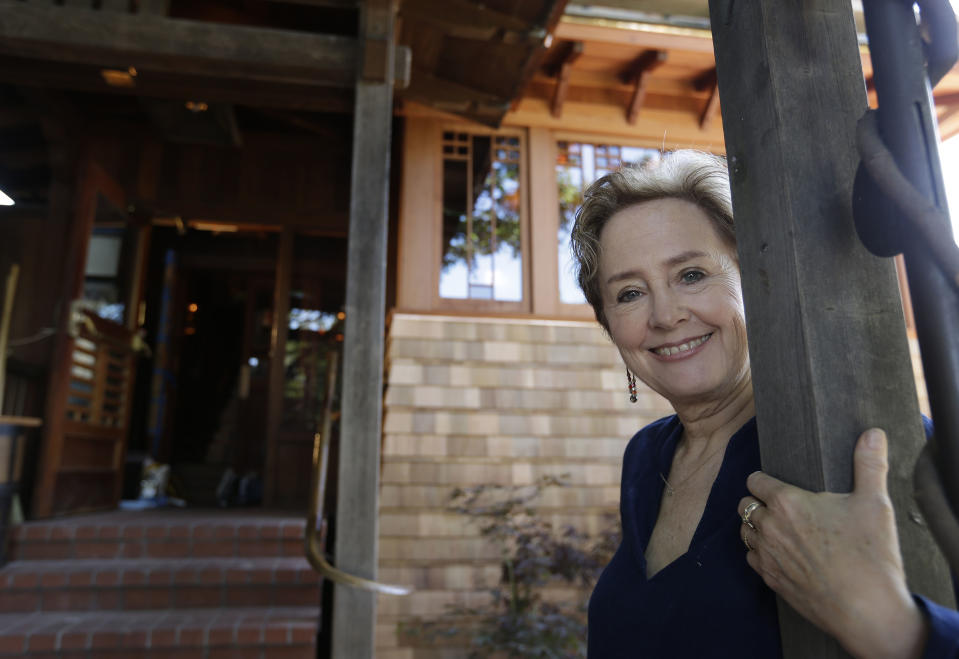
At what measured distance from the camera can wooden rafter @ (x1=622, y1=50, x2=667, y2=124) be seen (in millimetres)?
4977

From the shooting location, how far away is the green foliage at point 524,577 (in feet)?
12.6

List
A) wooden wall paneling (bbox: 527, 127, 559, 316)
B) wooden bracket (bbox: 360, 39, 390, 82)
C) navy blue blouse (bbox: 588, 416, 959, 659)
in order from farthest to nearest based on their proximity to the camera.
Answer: wooden wall paneling (bbox: 527, 127, 559, 316) < wooden bracket (bbox: 360, 39, 390, 82) < navy blue blouse (bbox: 588, 416, 959, 659)

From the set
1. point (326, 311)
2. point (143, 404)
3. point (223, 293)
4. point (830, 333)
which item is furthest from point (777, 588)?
point (223, 293)

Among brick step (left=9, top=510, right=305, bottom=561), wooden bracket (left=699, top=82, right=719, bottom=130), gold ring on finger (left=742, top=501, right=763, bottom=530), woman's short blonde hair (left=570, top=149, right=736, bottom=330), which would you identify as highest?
wooden bracket (left=699, top=82, right=719, bottom=130)

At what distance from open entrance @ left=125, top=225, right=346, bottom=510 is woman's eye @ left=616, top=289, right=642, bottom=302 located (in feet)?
16.5

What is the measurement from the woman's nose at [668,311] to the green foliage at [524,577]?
125 inches

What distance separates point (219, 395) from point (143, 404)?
2.67 meters

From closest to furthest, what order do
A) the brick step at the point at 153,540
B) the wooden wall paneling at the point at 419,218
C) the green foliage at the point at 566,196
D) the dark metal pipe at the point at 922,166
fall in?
the dark metal pipe at the point at 922,166, the brick step at the point at 153,540, the wooden wall paneling at the point at 419,218, the green foliage at the point at 566,196

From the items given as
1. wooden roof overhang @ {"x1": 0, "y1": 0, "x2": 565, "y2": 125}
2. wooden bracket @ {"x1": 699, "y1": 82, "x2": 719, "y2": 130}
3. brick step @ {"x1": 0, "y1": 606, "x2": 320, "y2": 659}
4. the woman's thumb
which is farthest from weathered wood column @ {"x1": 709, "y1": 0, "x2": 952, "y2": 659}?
wooden bracket @ {"x1": 699, "y1": 82, "x2": 719, "y2": 130}

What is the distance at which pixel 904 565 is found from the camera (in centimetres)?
60

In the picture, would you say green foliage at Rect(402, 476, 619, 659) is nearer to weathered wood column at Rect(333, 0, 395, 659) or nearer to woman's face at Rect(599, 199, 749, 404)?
weathered wood column at Rect(333, 0, 395, 659)

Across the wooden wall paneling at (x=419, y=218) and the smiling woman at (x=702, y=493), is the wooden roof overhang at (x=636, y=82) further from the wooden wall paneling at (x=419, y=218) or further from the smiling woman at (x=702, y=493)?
the smiling woman at (x=702, y=493)

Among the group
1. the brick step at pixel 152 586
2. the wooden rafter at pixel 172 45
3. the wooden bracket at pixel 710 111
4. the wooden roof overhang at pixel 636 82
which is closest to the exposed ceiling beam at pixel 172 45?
the wooden rafter at pixel 172 45

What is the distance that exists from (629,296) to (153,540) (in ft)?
12.3
